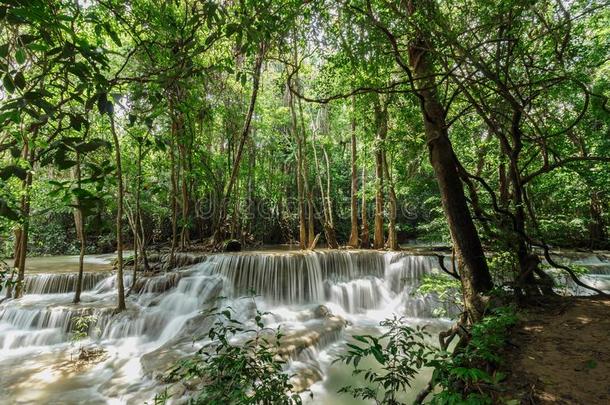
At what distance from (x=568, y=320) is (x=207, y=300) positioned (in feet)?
→ 24.4

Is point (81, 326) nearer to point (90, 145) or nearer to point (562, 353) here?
point (90, 145)

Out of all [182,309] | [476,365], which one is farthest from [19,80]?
[182,309]

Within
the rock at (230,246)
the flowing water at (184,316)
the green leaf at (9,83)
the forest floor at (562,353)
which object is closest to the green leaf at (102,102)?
the green leaf at (9,83)

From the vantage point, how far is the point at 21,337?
22.9 feet

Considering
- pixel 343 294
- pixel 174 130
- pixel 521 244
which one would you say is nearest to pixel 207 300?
pixel 343 294

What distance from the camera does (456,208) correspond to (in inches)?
151

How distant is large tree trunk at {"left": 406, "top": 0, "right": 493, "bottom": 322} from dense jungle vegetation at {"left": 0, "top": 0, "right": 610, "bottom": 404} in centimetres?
2

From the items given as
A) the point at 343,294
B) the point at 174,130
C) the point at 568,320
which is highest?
the point at 174,130

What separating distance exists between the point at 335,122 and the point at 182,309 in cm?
1324

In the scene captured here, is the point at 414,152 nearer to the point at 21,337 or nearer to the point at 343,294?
the point at 343,294

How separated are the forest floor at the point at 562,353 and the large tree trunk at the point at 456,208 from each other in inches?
19.8

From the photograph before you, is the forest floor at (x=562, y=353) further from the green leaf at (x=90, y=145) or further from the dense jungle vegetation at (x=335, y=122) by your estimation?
the green leaf at (x=90, y=145)

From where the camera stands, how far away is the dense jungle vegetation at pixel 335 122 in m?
1.44

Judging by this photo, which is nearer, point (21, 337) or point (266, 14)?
point (266, 14)
